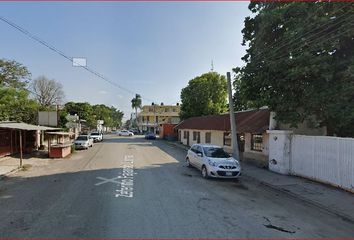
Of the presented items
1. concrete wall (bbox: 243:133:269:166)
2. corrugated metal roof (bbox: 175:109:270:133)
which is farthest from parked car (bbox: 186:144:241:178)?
concrete wall (bbox: 243:133:269:166)

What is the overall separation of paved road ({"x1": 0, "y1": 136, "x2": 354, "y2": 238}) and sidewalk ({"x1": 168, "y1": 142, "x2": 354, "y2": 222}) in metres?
0.43

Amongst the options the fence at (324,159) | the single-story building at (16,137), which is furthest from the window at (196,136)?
the fence at (324,159)

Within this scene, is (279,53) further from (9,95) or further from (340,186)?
(9,95)

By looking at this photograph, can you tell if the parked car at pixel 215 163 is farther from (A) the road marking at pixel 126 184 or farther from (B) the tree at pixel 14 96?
(B) the tree at pixel 14 96

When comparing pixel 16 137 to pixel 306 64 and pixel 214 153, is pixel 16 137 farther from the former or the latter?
pixel 306 64

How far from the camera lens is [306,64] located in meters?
14.6

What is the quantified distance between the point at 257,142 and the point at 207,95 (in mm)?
30151

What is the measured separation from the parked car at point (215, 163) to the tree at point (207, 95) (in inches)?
1341

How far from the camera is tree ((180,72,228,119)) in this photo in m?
52.2

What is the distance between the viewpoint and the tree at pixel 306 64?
45.4 ft

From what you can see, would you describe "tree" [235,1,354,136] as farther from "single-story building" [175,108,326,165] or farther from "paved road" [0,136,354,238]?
"paved road" [0,136,354,238]

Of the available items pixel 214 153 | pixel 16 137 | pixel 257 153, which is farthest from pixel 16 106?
pixel 214 153

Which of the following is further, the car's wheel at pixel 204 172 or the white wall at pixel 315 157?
the car's wheel at pixel 204 172

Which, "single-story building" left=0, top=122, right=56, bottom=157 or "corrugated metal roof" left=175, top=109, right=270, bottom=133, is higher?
"corrugated metal roof" left=175, top=109, right=270, bottom=133
